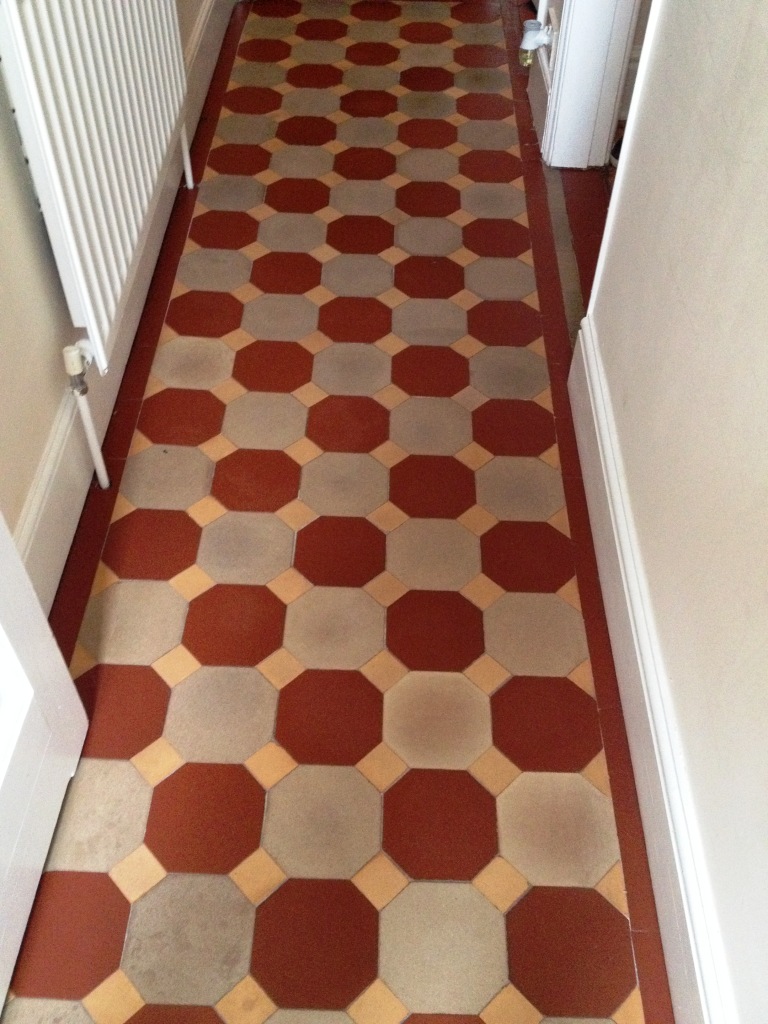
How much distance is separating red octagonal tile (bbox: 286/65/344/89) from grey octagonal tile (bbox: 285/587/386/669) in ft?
7.59

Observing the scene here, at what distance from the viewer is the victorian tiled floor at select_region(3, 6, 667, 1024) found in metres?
1.42

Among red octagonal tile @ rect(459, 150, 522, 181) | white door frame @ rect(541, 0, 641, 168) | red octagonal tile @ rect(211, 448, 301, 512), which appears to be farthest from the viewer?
red octagonal tile @ rect(459, 150, 522, 181)

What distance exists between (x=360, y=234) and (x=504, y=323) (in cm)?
57

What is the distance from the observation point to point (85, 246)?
68.2 inches

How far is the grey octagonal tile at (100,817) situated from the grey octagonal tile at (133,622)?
227 mm

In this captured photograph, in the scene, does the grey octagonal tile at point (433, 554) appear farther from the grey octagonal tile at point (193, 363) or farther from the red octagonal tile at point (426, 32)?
the red octagonal tile at point (426, 32)

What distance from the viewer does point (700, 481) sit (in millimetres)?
1323

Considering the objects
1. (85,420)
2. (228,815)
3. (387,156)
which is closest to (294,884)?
(228,815)

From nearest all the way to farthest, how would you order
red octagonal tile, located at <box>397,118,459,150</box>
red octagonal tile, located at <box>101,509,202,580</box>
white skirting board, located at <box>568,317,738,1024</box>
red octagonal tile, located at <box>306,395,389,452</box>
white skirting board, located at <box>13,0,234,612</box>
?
white skirting board, located at <box>568,317,738,1024</box>
white skirting board, located at <box>13,0,234,612</box>
red octagonal tile, located at <box>101,509,202,580</box>
red octagonal tile, located at <box>306,395,389,452</box>
red octagonal tile, located at <box>397,118,459,150</box>

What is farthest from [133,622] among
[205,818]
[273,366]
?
[273,366]

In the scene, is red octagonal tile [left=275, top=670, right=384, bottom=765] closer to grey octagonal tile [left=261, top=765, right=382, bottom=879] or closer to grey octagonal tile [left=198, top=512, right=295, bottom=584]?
grey octagonal tile [left=261, top=765, right=382, bottom=879]

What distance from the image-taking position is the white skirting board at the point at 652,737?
4.17 ft

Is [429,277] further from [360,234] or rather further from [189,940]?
[189,940]

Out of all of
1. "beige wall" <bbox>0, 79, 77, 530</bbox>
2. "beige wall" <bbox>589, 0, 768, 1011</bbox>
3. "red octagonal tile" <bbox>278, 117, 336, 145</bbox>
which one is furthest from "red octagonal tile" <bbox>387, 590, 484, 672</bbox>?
"red octagonal tile" <bbox>278, 117, 336, 145</bbox>
